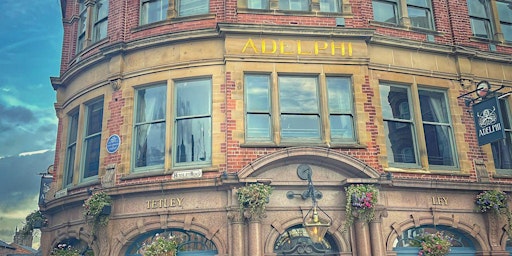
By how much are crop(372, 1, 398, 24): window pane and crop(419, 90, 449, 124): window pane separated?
224cm

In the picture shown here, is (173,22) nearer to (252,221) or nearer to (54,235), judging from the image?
(252,221)

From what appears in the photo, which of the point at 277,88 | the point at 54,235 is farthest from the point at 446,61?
the point at 54,235

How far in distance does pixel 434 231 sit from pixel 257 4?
7.17 meters

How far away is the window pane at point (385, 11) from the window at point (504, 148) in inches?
158

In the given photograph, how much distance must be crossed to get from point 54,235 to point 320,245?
7284mm

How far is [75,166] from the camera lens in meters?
12.4

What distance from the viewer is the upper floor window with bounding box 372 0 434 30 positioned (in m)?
12.8

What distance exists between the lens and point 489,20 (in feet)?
46.1

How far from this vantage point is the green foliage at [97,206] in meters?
10.4

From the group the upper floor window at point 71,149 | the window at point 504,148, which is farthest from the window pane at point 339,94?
the upper floor window at point 71,149

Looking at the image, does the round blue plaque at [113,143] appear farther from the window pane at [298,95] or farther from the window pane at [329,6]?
the window pane at [329,6]

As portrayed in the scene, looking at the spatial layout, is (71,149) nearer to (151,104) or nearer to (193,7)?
(151,104)

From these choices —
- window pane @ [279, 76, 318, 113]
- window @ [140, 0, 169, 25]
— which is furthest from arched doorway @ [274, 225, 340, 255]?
window @ [140, 0, 169, 25]

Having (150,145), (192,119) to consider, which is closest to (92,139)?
(150,145)
